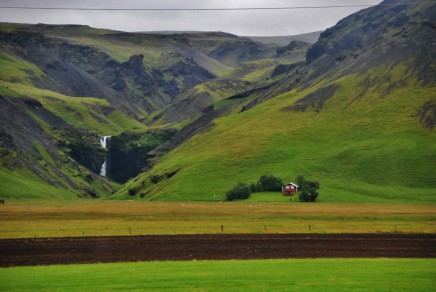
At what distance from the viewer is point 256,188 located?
159500mm

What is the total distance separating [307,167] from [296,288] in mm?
139186

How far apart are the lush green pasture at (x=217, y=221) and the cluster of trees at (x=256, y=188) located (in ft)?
96.9

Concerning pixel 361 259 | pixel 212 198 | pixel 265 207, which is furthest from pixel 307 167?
pixel 361 259

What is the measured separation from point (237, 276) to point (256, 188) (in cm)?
11796

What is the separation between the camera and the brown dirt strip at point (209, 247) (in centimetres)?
5397

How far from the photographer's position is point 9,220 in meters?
100

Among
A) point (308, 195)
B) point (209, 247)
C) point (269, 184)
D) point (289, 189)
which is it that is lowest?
point (269, 184)

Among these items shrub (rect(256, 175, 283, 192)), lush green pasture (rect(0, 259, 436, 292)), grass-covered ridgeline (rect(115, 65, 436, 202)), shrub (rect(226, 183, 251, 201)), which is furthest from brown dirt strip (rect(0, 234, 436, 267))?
shrub (rect(256, 175, 283, 192))

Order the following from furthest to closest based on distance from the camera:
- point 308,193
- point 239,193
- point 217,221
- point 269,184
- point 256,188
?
1. point 256,188
2. point 269,184
3. point 239,193
4. point 308,193
5. point 217,221

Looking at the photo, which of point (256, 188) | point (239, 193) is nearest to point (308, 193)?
point (239, 193)

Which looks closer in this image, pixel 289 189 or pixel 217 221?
pixel 217 221

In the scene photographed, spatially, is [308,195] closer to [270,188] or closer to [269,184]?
[270,188]

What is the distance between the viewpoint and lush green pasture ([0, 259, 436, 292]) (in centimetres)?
3847

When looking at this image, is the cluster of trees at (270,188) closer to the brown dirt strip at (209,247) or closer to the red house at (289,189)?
the red house at (289,189)
